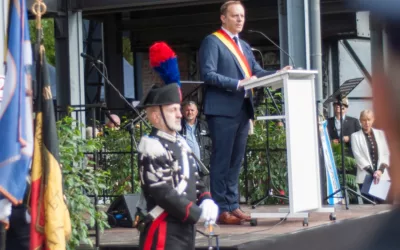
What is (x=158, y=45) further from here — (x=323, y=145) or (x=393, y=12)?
(x=323, y=145)

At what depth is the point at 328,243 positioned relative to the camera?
7.10 metres

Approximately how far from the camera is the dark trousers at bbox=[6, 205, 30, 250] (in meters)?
5.19

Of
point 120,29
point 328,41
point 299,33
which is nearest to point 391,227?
point 299,33

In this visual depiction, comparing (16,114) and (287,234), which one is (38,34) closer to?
(16,114)

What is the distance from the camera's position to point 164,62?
5.17 metres

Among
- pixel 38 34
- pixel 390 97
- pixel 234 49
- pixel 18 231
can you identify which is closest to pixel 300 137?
pixel 234 49

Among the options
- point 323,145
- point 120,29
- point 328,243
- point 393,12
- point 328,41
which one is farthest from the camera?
point 120,29

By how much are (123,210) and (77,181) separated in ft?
4.45

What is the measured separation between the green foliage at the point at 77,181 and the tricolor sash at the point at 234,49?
145 cm

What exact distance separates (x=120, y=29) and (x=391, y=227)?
18.0m

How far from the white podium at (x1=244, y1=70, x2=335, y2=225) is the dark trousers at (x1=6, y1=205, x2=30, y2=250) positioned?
2514 mm

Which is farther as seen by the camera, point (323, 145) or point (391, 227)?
point (323, 145)

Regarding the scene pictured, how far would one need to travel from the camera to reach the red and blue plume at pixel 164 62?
514 centimetres

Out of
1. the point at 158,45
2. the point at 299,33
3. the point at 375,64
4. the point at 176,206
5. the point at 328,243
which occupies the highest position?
the point at 299,33
